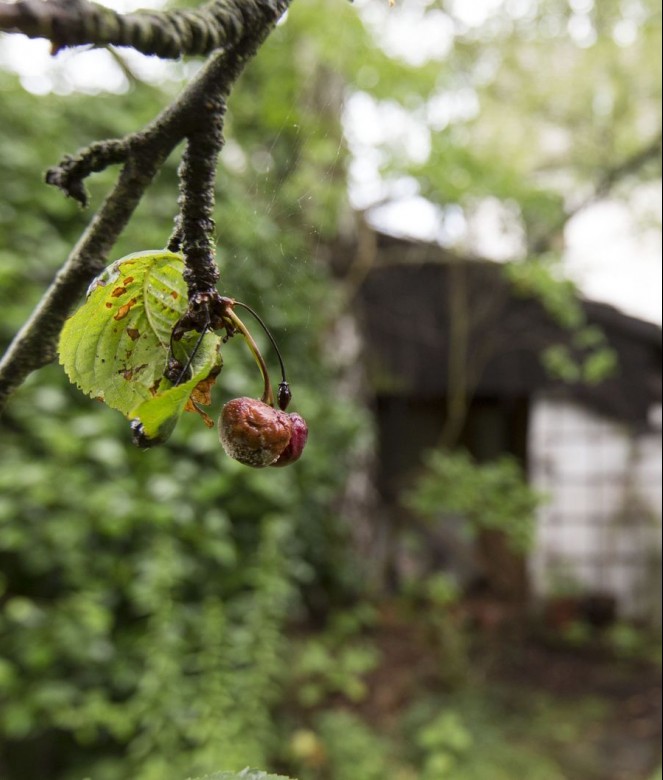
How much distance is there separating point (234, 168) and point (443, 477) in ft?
6.19

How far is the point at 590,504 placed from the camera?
5.21 metres

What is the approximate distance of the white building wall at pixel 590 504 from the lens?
5004mm

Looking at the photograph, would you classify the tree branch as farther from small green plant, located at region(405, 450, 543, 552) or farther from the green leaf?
small green plant, located at region(405, 450, 543, 552)

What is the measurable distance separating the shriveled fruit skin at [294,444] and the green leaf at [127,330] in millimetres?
68

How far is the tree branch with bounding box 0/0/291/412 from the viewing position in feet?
1.19

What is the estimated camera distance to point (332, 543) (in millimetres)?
3963

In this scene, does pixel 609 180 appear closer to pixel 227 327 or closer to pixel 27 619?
pixel 27 619

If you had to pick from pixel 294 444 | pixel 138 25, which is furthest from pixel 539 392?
pixel 138 25

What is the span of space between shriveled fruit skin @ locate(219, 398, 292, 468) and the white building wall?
4773mm

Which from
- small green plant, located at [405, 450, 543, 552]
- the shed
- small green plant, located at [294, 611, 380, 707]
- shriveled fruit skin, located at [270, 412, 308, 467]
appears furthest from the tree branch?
the shed

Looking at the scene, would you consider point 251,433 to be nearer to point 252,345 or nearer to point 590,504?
point 252,345

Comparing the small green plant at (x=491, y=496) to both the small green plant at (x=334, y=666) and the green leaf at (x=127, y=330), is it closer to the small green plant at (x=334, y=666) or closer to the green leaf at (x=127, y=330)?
the small green plant at (x=334, y=666)

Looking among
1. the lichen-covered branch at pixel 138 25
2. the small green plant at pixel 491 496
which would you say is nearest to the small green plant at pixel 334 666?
the small green plant at pixel 491 496

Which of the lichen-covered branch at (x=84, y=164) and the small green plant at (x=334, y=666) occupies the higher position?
the lichen-covered branch at (x=84, y=164)
